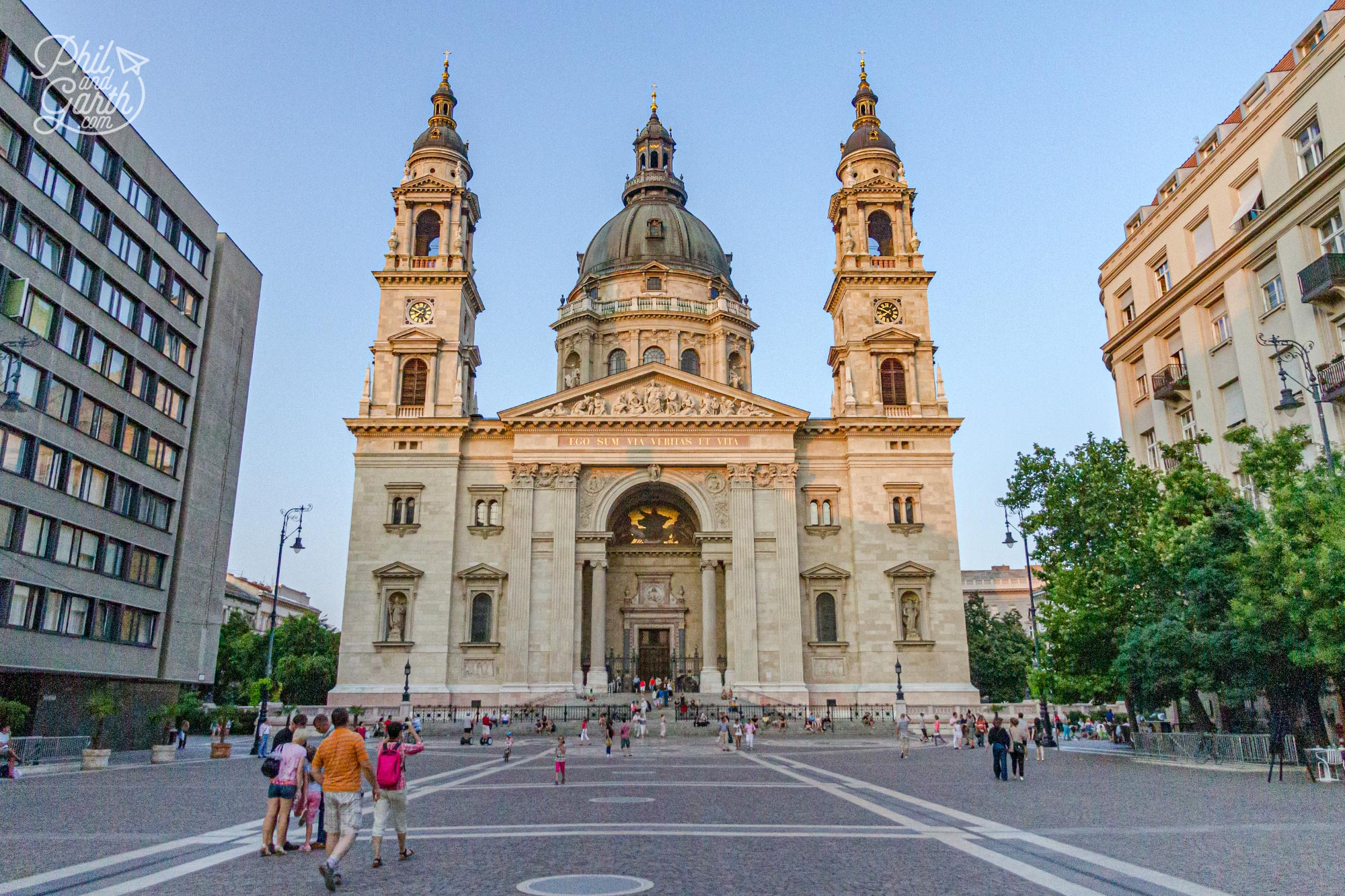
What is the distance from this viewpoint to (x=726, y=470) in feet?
164

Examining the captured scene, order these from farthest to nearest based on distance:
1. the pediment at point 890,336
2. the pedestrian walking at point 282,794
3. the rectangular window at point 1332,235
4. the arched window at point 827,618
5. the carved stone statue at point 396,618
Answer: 1. the pediment at point 890,336
2. the arched window at point 827,618
3. the carved stone statue at point 396,618
4. the rectangular window at point 1332,235
5. the pedestrian walking at point 282,794

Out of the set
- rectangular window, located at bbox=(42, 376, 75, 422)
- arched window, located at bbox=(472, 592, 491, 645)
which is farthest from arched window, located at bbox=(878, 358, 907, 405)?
rectangular window, located at bbox=(42, 376, 75, 422)

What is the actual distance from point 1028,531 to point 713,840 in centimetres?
2394

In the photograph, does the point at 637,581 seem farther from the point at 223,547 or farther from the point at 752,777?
the point at 752,777

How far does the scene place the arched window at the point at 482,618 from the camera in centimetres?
4825

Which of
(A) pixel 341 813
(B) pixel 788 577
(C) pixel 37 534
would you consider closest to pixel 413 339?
(B) pixel 788 577

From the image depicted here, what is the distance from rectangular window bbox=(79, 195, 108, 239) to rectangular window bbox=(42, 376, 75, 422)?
5493mm

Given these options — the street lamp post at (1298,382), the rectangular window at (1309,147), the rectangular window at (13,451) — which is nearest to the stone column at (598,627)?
the rectangular window at (13,451)

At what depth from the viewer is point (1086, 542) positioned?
102 feet

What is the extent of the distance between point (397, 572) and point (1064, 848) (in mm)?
41877

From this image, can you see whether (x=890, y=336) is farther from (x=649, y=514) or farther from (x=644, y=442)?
(x=649, y=514)

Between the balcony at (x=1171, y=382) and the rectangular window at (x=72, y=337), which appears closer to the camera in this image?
the rectangular window at (x=72, y=337)

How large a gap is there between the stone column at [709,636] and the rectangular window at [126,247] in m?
28.4

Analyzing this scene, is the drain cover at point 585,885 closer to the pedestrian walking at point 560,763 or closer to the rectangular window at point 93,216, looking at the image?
the pedestrian walking at point 560,763
